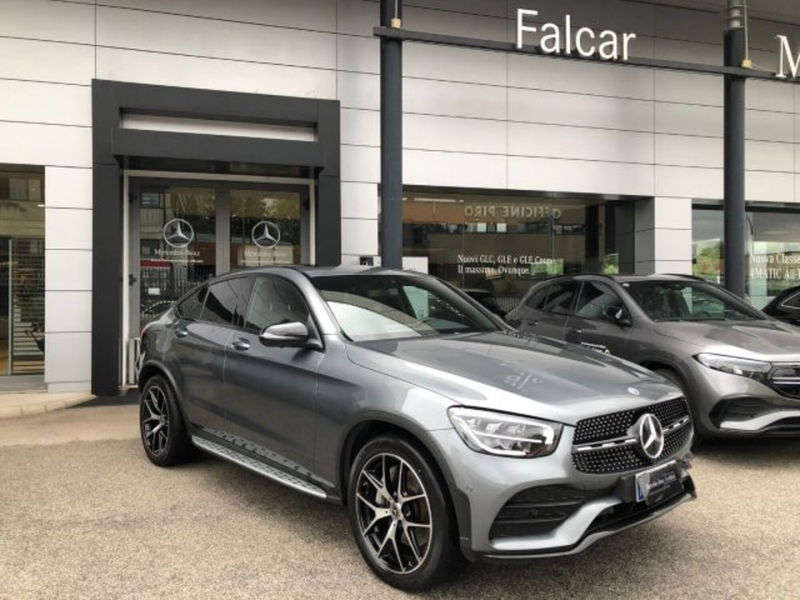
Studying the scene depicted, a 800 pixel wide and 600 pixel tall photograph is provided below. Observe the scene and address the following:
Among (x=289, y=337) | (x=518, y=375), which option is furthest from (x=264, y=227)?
(x=518, y=375)

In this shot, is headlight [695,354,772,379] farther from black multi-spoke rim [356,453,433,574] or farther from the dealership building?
the dealership building

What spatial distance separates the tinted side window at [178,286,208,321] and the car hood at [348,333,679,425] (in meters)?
2.17

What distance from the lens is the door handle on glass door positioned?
14.9 feet

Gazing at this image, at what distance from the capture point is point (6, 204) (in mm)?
10336

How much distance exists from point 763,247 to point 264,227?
31.2 ft

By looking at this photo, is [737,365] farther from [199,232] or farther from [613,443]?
[199,232]

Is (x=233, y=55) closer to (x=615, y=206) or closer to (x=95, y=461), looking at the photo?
(x=95, y=461)

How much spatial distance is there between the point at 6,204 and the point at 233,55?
4.19 meters

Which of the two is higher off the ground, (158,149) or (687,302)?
(158,149)

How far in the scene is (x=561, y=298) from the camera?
768cm

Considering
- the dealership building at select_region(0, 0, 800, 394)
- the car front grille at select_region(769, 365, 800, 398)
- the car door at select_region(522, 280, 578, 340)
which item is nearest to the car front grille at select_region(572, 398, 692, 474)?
the car front grille at select_region(769, 365, 800, 398)

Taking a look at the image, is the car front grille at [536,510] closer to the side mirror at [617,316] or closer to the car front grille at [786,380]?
the car front grille at [786,380]

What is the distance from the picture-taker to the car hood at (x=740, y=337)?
17.9 ft

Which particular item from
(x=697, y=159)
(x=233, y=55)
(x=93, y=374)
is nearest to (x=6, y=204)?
(x=93, y=374)
